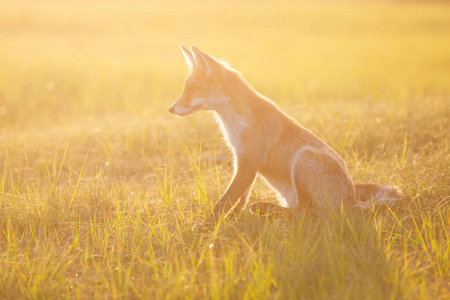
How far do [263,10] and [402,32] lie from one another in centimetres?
1178

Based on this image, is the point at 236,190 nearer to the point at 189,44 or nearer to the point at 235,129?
the point at 235,129

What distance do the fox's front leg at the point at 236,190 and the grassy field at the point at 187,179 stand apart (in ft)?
0.61

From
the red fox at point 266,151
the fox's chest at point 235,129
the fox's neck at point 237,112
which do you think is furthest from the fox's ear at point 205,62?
the fox's chest at point 235,129

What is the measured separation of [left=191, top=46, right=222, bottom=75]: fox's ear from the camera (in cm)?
492

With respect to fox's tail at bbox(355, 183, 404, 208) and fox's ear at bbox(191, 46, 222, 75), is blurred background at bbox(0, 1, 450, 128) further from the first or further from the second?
fox's tail at bbox(355, 183, 404, 208)

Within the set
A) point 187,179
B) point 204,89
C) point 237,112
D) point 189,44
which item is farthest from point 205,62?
point 189,44

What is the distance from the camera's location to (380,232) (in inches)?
160

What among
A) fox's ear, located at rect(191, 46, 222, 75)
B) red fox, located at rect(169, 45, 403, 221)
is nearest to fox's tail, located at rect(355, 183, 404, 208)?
red fox, located at rect(169, 45, 403, 221)

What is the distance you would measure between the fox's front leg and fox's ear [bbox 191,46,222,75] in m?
1.18

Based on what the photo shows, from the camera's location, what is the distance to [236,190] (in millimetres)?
4816

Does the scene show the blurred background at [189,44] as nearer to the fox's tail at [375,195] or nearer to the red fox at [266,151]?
the red fox at [266,151]

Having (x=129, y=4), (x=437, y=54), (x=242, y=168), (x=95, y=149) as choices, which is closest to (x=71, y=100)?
(x=95, y=149)

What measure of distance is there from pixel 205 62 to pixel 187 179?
7.01 feet

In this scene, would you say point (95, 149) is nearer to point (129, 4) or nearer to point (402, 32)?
point (402, 32)
